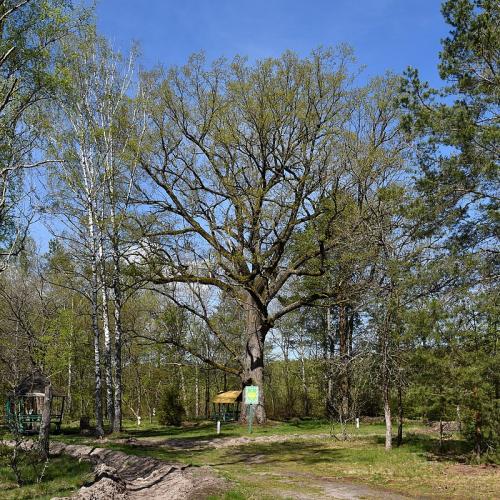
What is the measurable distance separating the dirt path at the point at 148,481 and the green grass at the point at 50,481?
1.72 feet

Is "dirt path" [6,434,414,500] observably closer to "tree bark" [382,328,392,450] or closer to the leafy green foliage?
"tree bark" [382,328,392,450]

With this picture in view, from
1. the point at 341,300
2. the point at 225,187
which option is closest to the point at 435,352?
the point at 341,300

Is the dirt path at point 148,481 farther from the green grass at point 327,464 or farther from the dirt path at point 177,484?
the green grass at point 327,464

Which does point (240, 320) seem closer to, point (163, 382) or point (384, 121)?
point (163, 382)

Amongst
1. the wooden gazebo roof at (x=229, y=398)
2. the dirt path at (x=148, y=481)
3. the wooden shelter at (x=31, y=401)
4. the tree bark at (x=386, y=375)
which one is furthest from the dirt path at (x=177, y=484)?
the wooden gazebo roof at (x=229, y=398)

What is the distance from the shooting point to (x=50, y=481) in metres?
10.4

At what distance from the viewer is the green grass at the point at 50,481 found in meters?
9.27

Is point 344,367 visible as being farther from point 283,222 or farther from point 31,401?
point 31,401

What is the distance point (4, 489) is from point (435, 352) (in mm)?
10116

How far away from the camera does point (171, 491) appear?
30.0 feet

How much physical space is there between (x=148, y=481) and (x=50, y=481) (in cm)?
195

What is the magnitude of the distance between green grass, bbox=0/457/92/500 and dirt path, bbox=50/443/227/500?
0.52 meters

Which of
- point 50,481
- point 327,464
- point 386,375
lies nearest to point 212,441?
point 327,464

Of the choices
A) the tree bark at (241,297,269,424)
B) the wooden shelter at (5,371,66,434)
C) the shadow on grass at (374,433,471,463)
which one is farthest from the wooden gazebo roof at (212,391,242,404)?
the shadow on grass at (374,433,471,463)
